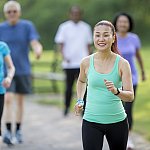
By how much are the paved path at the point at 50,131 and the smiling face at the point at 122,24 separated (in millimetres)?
1586

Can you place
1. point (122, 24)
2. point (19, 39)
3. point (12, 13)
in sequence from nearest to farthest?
point (122, 24) < point (12, 13) < point (19, 39)

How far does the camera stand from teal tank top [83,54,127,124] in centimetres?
521

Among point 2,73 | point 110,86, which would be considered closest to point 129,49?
point 2,73

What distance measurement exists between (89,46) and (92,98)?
574 centimetres

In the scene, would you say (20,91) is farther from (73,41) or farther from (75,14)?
(75,14)

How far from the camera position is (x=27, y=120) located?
11102 mm

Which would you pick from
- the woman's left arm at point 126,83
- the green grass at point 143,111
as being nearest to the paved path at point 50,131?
the green grass at point 143,111

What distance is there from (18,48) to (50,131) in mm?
1768

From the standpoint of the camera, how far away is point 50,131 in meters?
9.72

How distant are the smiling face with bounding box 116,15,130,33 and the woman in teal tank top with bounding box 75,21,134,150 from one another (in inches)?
99.4

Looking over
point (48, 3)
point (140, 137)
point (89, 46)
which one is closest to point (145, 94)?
point (89, 46)

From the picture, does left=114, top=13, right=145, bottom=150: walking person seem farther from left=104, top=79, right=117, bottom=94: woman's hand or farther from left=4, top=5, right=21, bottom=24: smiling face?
left=104, top=79, right=117, bottom=94: woman's hand

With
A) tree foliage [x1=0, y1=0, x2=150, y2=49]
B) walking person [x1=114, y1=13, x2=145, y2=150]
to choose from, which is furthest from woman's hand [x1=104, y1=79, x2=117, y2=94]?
tree foliage [x1=0, y1=0, x2=150, y2=49]

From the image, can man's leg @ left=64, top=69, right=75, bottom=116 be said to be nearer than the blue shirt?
No
